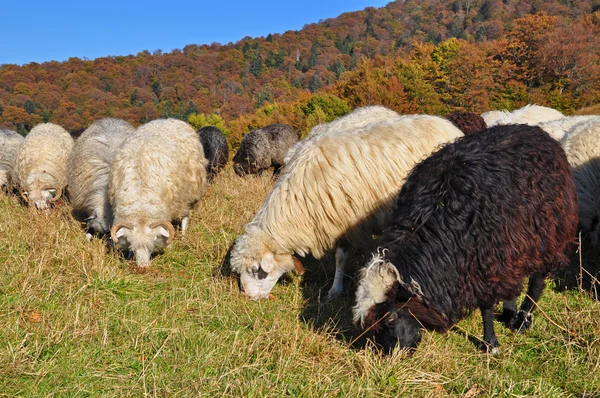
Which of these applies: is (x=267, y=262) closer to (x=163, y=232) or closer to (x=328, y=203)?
(x=328, y=203)

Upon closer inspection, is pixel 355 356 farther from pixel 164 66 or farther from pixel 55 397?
pixel 164 66

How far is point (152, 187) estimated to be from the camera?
20.1 feet

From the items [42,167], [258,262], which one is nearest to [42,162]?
[42,167]

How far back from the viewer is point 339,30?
112m

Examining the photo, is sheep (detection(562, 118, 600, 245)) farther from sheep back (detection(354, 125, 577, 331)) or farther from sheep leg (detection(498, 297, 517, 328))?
sheep back (detection(354, 125, 577, 331))

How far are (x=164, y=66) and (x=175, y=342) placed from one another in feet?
274

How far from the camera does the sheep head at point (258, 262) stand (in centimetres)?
492

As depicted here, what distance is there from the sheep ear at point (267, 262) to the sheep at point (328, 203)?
1cm

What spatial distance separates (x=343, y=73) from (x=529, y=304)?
5572 centimetres

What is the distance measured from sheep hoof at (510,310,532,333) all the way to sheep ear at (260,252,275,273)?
252cm

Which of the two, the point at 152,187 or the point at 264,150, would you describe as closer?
the point at 152,187

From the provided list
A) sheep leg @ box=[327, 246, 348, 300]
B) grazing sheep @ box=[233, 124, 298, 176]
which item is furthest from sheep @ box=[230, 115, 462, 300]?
grazing sheep @ box=[233, 124, 298, 176]

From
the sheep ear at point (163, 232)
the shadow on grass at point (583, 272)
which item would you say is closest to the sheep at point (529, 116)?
the shadow on grass at point (583, 272)

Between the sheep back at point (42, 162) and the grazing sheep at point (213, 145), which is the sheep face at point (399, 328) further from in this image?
the grazing sheep at point (213, 145)
